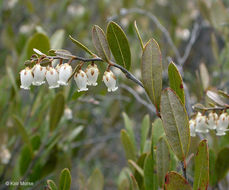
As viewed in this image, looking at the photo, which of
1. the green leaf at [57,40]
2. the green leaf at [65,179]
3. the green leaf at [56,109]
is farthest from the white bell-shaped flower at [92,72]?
the green leaf at [57,40]

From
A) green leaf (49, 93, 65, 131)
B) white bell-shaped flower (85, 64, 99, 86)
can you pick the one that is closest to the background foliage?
green leaf (49, 93, 65, 131)

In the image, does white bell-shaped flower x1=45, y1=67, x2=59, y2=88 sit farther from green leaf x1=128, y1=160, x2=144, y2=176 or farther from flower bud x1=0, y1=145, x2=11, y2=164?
flower bud x1=0, y1=145, x2=11, y2=164

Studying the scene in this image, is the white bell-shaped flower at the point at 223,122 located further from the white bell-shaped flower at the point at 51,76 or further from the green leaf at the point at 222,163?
the white bell-shaped flower at the point at 51,76

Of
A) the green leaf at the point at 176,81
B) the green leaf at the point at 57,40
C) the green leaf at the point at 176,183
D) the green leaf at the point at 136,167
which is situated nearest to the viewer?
the green leaf at the point at 176,183

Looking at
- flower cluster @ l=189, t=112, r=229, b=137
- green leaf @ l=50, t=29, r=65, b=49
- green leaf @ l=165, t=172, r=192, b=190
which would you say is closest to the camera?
green leaf @ l=165, t=172, r=192, b=190

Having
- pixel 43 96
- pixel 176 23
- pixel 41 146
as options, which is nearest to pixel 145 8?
pixel 176 23

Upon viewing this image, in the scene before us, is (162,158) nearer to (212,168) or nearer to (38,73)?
(212,168)
